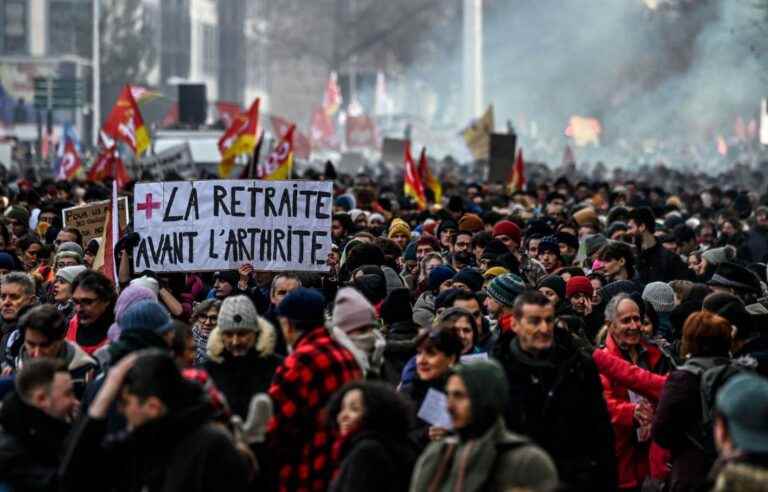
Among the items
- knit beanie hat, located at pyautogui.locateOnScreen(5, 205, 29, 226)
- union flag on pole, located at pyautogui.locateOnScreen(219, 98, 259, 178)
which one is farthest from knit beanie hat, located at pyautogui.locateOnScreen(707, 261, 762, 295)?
union flag on pole, located at pyautogui.locateOnScreen(219, 98, 259, 178)

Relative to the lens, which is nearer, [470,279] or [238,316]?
[238,316]

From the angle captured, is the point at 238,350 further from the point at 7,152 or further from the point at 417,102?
the point at 417,102

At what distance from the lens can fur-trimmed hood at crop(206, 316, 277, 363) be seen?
797 cm

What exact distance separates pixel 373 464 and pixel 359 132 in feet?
144

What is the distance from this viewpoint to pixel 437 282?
11.1 meters

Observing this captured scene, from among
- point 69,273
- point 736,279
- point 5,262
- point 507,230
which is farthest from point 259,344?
point 507,230

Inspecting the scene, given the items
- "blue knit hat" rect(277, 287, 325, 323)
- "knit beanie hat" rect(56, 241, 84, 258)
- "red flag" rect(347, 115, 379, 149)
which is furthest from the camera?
"red flag" rect(347, 115, 379, 149)

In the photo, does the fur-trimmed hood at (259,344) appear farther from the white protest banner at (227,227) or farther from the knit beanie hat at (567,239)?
the knit beanie hat at (567,239)

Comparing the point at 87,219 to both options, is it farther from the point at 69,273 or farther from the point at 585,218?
the point at 585,218

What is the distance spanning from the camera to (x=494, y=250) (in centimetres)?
1289

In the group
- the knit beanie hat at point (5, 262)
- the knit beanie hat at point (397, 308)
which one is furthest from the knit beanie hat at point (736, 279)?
the knit beanie hat at point (5, 262)

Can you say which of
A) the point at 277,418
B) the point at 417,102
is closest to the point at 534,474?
the point at 277,418

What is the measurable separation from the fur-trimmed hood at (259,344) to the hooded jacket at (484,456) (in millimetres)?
1815

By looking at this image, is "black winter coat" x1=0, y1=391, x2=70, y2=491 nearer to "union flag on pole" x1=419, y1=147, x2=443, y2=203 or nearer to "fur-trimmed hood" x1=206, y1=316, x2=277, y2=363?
"fur-trimmed hood" x1=206, y1=316, x2=277, y2=363
